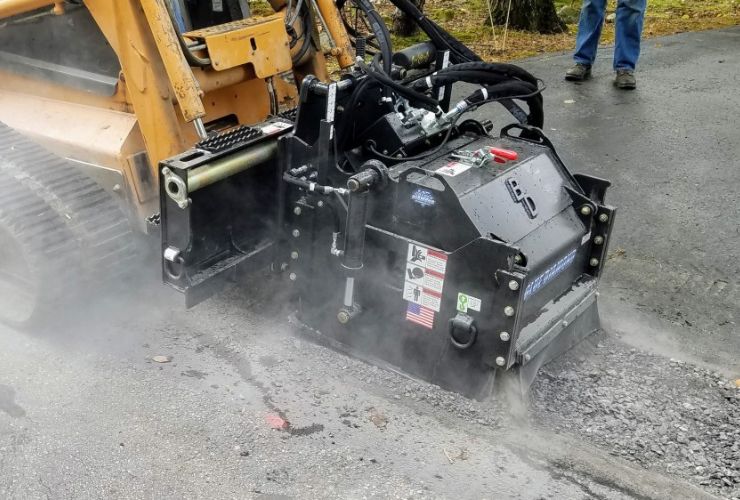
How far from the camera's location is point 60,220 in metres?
3.28

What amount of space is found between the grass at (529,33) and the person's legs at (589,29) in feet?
3.37

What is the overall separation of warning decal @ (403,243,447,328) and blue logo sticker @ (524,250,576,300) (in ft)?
1.03

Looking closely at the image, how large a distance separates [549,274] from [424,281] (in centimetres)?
A: 51

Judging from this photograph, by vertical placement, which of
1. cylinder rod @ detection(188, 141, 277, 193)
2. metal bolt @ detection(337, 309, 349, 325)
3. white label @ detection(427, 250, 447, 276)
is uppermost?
cylinder rod @ detection(188, 141, 277, 193)

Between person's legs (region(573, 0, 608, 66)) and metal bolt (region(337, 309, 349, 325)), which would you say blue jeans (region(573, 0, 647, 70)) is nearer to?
person's legs (region(573, 0, 608, 66))

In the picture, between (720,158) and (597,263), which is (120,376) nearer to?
(597,263)

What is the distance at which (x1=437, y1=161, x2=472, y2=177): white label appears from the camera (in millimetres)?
2910

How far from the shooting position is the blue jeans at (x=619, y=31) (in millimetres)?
6676

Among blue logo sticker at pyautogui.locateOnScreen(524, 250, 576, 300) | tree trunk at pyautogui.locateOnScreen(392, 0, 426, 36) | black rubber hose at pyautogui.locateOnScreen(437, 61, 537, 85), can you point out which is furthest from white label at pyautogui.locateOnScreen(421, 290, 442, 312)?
tree trunk at pyautogui.locateOnScreen(392, 0, 426, 36)

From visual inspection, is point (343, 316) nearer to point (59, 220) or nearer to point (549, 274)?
point (549, 274)

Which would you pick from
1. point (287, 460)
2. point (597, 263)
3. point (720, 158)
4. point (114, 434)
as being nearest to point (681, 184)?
point (720, 158)

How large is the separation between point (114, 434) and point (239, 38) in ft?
5.62

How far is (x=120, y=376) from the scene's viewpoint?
3.12 m

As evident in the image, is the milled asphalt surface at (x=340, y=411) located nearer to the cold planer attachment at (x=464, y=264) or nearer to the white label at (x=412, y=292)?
the cold planer attachment at (x=464, y=264)
